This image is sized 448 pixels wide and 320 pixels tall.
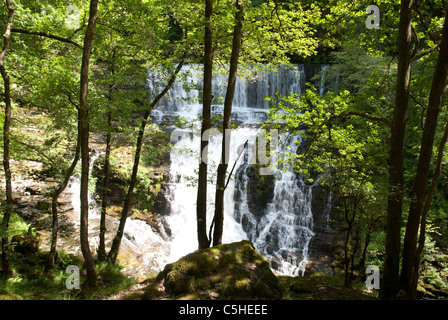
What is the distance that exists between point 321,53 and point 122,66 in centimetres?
1783

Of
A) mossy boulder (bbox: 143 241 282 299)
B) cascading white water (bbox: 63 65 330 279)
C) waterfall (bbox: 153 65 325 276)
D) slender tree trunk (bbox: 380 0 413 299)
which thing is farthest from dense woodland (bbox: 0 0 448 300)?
waterfall (bbox: 153 65 325 276)

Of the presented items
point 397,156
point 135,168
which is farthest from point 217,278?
point 135,168

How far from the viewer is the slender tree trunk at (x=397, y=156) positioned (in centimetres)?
441

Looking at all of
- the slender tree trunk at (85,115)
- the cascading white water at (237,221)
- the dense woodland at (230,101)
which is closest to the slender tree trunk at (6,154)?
the dense woodland at (230,101)

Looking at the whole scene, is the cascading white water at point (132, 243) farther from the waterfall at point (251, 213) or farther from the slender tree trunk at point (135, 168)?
the slender tree trunk at point (135, 168)

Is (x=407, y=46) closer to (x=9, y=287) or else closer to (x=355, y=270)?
(x=355, y=270)

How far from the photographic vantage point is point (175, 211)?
1247 cm

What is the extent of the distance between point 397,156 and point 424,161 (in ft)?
1.31

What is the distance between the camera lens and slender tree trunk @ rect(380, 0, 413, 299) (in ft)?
14.5

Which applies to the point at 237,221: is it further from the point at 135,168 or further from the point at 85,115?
the point at 85,115

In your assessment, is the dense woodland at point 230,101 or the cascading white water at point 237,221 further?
the cascading white water at point 237,221

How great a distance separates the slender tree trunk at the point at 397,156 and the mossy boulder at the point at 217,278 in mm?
1948

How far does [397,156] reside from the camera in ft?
14.8

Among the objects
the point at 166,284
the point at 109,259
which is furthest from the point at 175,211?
the point at 166,284
